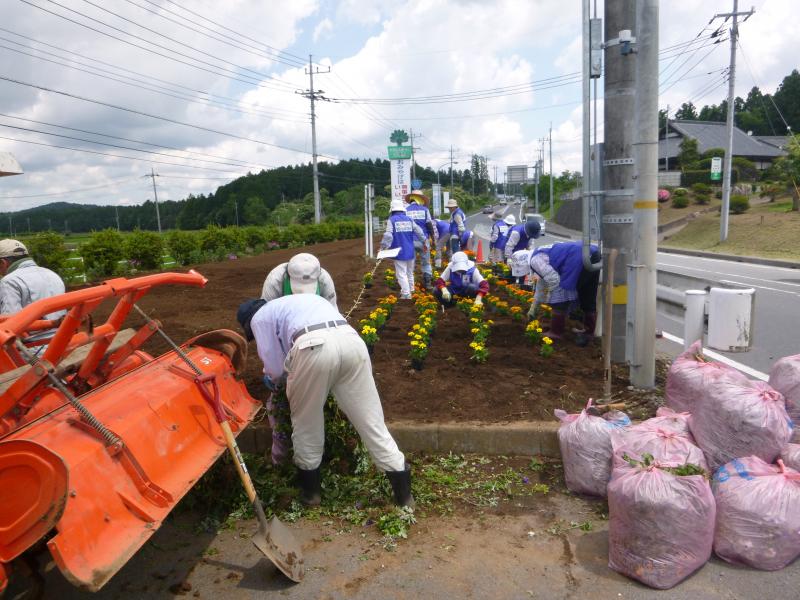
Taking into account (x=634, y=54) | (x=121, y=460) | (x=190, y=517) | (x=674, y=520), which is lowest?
(x=190, y=517)

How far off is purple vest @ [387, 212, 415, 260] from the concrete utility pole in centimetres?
522

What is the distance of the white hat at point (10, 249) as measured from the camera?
14.2ft

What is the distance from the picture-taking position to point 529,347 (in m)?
6.58

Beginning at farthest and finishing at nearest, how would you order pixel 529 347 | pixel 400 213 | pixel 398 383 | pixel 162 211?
1. pixel 162 211
2. pixel 400 213
3. pixel 529 347
4. pixel 398 383

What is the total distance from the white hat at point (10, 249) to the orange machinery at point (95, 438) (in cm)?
88

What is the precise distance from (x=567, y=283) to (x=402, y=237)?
14.8 ft

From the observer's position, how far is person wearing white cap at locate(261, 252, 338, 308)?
402 cm

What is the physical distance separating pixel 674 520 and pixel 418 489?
1.57 metres

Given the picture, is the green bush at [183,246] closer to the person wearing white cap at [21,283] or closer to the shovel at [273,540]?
the person wearing white cap at [21,283]

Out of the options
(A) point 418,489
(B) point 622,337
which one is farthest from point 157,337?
(B) point 622,337

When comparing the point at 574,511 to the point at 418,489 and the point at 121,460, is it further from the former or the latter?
the point at 121,460

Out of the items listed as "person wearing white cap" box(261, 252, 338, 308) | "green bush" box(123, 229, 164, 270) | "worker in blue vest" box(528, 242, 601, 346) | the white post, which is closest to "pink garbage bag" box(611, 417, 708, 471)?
A: the white post

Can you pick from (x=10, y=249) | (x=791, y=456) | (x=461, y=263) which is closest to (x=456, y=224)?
(x=461, y=263)

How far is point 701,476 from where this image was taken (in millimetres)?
2936
